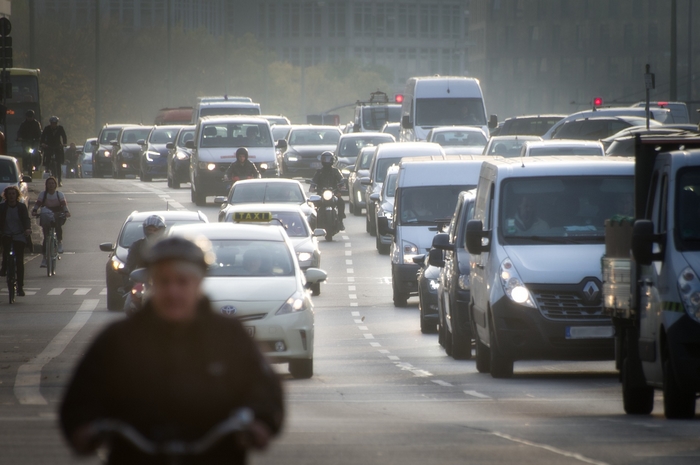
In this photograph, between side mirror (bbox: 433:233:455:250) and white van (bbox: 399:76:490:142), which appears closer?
side mirror (bbox: 433:233:455:250)

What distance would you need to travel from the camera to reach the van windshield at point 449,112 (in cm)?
4772

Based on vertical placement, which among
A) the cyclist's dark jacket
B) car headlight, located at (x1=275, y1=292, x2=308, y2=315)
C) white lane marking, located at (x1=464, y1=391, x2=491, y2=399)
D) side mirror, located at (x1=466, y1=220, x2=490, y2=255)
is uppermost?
the cyclist's dark jacket

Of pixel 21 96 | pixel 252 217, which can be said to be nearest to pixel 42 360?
pixel 252 217

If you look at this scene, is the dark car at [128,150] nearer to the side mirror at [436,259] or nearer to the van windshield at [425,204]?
the van windshield at [425,204]

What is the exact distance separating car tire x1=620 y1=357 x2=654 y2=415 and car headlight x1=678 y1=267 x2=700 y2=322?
3.66 ft

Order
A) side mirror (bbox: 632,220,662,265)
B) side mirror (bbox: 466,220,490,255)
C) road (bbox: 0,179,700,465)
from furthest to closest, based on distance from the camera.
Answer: side mirror (bbox: 466,220,490,255), side mirror (bbox: 632,220,662,265), road (bbox: 0,179,700,465)

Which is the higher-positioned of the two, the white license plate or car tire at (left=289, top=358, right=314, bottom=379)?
the white license plate

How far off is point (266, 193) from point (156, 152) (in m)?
23.8

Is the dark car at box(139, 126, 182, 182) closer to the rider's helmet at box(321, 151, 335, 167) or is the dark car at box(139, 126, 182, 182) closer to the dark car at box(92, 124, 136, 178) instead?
the dark car at box(92, 124, 136, 178)

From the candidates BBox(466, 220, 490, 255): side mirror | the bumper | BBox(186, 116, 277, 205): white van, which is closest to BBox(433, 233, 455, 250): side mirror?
BBox(466, 220, 490, 255): side mirror

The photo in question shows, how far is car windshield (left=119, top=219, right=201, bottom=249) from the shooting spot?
25128mm

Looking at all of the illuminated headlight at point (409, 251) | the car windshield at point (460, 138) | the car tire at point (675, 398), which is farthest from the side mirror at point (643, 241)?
the car windshield at point (460, 138)

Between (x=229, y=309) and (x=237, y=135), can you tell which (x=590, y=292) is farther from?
(x=237, y=135)

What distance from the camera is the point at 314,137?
5325 centimetres
